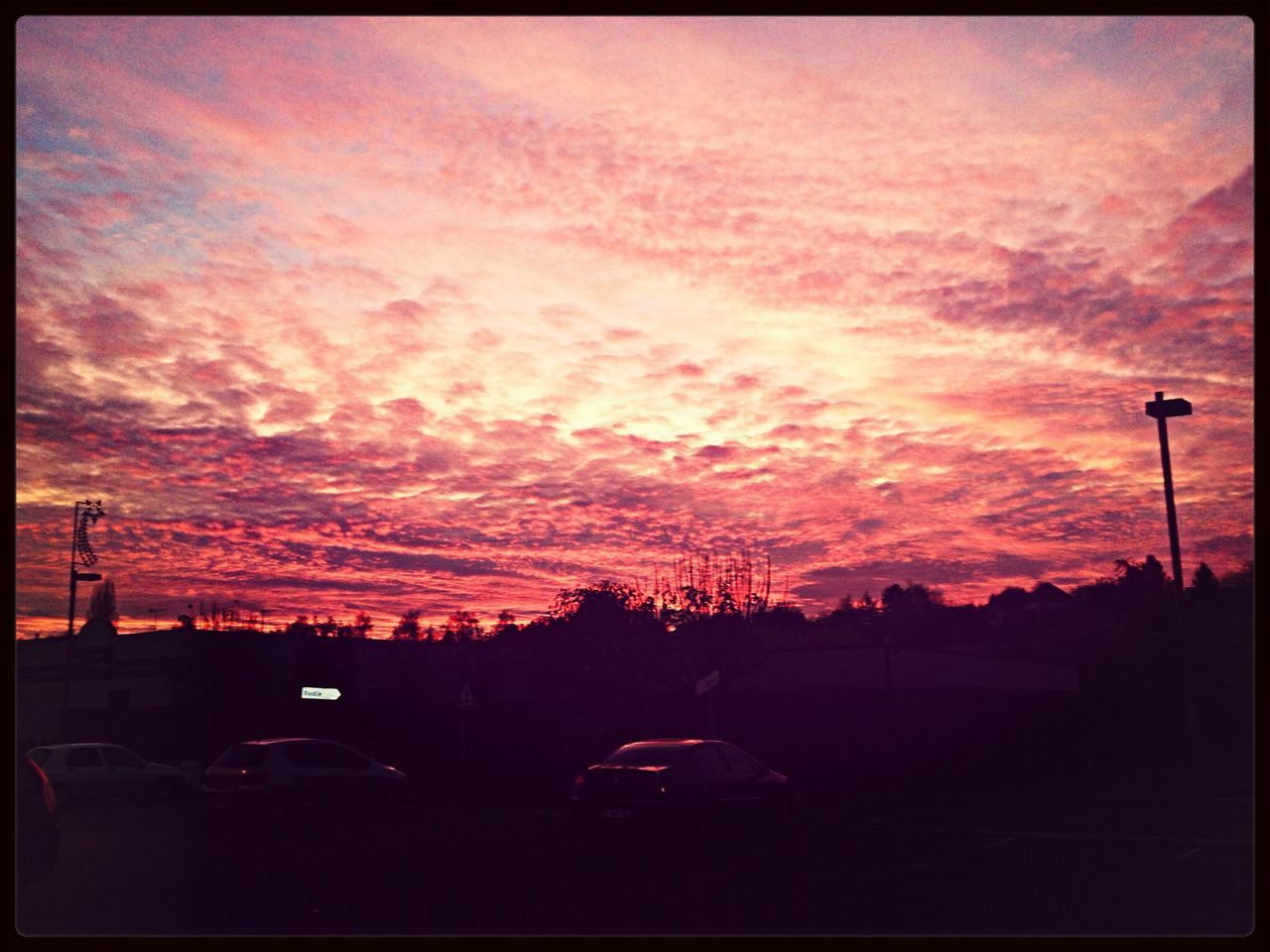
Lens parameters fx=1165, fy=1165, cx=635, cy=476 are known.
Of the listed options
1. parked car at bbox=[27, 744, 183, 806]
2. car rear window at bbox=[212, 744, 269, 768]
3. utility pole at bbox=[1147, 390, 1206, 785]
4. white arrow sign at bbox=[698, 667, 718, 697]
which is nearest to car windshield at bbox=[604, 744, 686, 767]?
white arrow sign at bbox=[698, 667, 718, 697]

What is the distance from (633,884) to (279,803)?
1003cm

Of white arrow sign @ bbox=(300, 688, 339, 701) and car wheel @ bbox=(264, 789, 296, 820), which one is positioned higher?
white arrow sign @ bbox=(300, 688, 339, 701)

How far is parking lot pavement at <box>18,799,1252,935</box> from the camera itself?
10734mm

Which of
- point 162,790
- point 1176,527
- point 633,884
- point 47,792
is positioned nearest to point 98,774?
point 162,790

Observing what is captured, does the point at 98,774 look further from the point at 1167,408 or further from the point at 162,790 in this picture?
the point at 1167,408

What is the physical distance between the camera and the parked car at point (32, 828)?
1162 centimetres

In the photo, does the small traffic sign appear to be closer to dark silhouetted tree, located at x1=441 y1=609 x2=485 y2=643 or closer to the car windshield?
the car windshield

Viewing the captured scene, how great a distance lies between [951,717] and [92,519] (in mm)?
32702

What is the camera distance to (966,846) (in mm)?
16812

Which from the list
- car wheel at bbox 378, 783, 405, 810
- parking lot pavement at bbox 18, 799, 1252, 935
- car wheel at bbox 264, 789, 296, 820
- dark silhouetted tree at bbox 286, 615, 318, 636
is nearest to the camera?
parking lot pavement at bbox 18, 799, 1252, 935

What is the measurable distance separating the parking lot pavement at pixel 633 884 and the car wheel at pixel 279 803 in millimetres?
865

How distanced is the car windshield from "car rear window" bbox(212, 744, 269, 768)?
7437 mm

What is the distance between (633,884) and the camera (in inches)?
527
